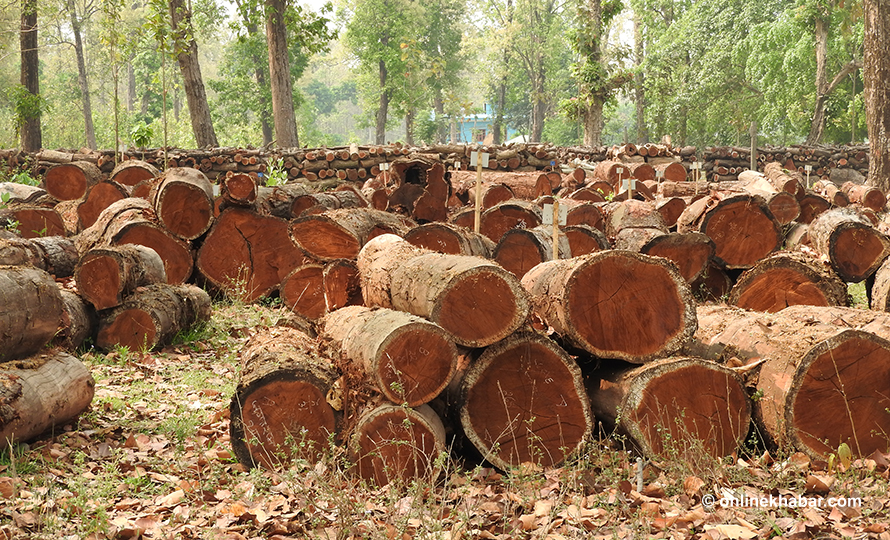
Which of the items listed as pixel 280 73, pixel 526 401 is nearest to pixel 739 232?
pixel 526 401

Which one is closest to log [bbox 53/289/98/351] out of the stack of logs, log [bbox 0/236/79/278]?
Answer: the stack of logs

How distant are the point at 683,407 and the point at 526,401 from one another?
2.92 feet

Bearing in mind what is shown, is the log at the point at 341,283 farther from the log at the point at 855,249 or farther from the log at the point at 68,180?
the log at the point at 68,180

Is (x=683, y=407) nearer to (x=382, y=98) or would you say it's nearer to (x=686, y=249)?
(x=686, y=249)

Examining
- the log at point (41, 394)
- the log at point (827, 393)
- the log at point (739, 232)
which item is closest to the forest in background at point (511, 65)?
the log at point (41, 394)

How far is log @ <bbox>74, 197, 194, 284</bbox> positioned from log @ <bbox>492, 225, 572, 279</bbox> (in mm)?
3897

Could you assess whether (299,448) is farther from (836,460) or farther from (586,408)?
(836,460)

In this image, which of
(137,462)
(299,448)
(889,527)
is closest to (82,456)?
(137,462)

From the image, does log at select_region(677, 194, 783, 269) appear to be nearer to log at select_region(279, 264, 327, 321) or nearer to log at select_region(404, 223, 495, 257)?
log at select_region(404, 223, 495, 257)

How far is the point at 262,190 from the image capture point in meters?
10.6

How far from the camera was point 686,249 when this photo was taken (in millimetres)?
7469

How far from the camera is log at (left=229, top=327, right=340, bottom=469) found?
163 inches

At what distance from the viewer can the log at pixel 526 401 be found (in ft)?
13.5

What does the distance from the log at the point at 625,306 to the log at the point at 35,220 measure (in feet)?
27.1
